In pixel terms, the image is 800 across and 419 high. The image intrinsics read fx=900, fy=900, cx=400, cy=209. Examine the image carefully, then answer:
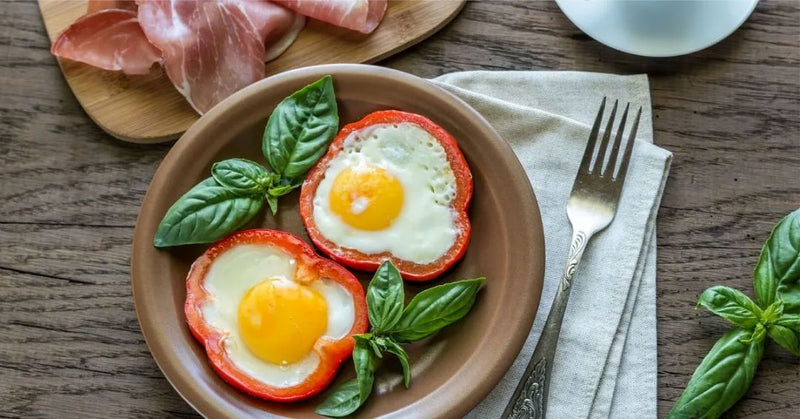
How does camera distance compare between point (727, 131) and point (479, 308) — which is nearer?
point (479, 308)

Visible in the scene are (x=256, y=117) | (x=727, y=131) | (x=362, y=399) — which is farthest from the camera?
(x=727, y=131)

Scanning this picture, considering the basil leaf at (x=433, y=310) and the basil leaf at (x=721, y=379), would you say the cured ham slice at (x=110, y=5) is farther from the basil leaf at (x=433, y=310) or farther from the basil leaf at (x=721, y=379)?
the basil leaf at (x=721, y=379)

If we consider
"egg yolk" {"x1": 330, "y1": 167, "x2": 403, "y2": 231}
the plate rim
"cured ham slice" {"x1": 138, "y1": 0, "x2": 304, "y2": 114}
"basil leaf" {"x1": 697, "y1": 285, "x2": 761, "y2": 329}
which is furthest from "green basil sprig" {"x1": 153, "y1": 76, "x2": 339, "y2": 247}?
"basil leaf" {"x1": 697, "y1": 285, "x2": 761, "y2": 329}

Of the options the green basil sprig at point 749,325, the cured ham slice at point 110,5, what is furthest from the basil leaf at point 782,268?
the cured ham slice at point 110,5

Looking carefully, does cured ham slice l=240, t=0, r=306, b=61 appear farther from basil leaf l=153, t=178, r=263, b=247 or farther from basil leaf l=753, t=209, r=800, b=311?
basil leaf l=753, t=209, r=800, b=311

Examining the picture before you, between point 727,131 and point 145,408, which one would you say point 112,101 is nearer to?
point 145,408

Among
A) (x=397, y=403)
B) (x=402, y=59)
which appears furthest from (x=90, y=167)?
(x=397, y=403)
